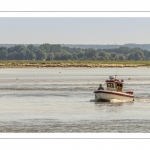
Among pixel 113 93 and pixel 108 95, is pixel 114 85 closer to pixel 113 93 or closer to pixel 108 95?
pixel 113 93

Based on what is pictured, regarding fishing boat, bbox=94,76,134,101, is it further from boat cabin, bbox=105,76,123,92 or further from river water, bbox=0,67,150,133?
river water, bbox=0,67,150,133

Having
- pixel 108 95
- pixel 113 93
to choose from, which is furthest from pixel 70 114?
pixel 113 93

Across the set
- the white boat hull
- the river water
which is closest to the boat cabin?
the white boat hull

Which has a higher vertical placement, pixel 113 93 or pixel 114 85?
pixel 114 85

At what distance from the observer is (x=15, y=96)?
53.4 m

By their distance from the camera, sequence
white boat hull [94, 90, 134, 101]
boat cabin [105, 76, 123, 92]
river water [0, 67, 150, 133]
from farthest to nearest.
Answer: boat cabin [105, 76, 123, 92]
white boat hull [94, 90, 134, 101]
river water [0, 67, 150, 133]

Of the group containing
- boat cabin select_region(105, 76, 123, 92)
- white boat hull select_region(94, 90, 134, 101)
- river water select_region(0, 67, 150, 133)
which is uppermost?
boat cabin select_region(105, 76, 123, 92)

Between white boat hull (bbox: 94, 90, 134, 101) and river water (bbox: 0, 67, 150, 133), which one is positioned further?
white boat hull (bbox: 94, 90, 134, 101)

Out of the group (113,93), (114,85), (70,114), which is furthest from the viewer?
(114,85)

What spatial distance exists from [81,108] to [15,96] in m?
12.3

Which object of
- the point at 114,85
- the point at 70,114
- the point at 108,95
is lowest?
the point at 70,114

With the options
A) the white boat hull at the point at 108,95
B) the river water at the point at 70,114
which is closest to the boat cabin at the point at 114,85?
the white boat hull at the point at 108,95

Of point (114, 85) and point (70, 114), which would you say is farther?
point (114, 85)
